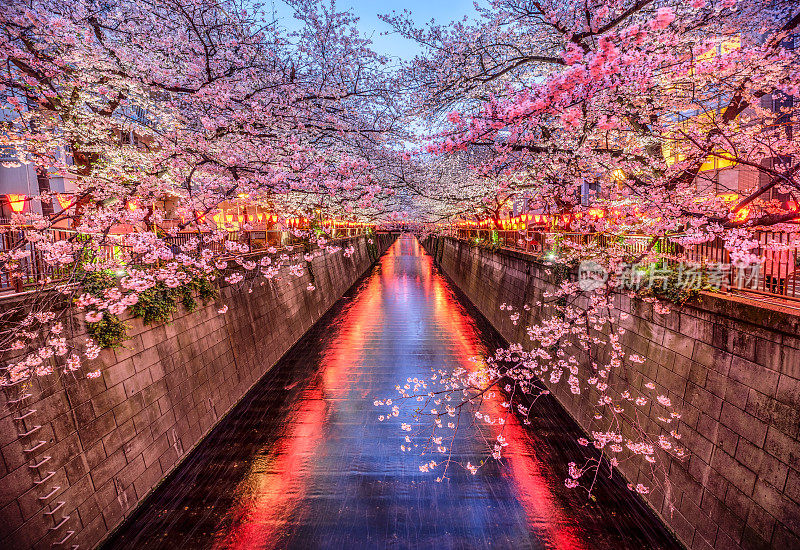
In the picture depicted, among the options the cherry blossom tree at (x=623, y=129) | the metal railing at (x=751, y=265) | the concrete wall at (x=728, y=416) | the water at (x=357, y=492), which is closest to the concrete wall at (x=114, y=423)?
the water at (x=357, y=492)

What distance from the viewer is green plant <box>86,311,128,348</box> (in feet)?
19.0

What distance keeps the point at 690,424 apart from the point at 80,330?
33.3 feet

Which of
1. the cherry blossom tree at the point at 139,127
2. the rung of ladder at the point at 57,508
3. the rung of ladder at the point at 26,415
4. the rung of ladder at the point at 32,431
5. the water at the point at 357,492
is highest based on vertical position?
the cherry blossom tree at the point at 139,127

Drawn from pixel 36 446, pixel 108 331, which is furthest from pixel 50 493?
pixel 108 331

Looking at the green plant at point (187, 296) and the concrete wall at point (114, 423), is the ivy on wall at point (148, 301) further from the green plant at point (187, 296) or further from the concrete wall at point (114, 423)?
the concrete wall at point (114, 423)

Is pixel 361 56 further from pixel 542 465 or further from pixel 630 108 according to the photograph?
pixel 542 465

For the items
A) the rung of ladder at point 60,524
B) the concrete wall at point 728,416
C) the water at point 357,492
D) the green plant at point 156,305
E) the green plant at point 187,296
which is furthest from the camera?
the green plant at point 187,296

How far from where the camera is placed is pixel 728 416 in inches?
192


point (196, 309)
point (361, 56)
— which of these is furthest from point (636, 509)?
point (361, 56)

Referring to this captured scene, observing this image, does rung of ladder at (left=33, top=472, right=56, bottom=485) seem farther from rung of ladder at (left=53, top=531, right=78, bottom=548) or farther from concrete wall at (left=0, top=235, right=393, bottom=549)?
Result: rung of ladder at (left=53, top=531, right=78, bottom=548)

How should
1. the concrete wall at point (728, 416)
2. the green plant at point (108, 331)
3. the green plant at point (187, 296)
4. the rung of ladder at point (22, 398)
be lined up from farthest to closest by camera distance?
the green plant at point (187, 296), the green plant at point (108, 331), the rung of ladder at point (22, 398), the concrete wall at point (728, 416)

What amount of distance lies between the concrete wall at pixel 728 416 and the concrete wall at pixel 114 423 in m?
9.40

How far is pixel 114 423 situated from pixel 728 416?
32.8 feet

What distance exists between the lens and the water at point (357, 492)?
5.67m
